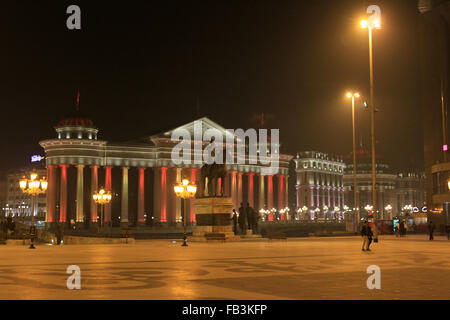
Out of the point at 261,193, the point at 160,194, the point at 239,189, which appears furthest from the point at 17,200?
the point at 239,189

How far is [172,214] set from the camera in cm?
11844

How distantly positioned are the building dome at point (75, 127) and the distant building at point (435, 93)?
2320 inches

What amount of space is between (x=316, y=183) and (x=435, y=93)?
341 feet

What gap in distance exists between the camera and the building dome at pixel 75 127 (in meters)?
112

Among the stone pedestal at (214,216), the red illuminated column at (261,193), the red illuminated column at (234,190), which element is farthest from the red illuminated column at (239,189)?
the stone pedestal at (214,216)

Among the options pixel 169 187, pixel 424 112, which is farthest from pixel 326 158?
pixel 424 112

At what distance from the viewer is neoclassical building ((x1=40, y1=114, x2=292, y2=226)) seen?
10862 cm

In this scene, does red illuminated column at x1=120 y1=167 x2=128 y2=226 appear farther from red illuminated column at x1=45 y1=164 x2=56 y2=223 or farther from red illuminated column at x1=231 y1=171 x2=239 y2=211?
red illuminated column at x1=231 y1=171 x2=239 y2=211

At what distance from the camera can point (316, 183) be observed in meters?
182

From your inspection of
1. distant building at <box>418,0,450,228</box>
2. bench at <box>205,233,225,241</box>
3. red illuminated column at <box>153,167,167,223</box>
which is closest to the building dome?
red illuminated column at <box>153,167,167,223</box>

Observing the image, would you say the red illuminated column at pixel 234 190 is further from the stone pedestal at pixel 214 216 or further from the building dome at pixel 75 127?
the stone pedestal at pixel 214 216

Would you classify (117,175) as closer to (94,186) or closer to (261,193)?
(94,186)

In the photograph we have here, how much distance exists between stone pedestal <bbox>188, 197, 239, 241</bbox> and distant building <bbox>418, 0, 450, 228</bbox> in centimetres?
3382

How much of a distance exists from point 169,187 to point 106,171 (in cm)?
1301
